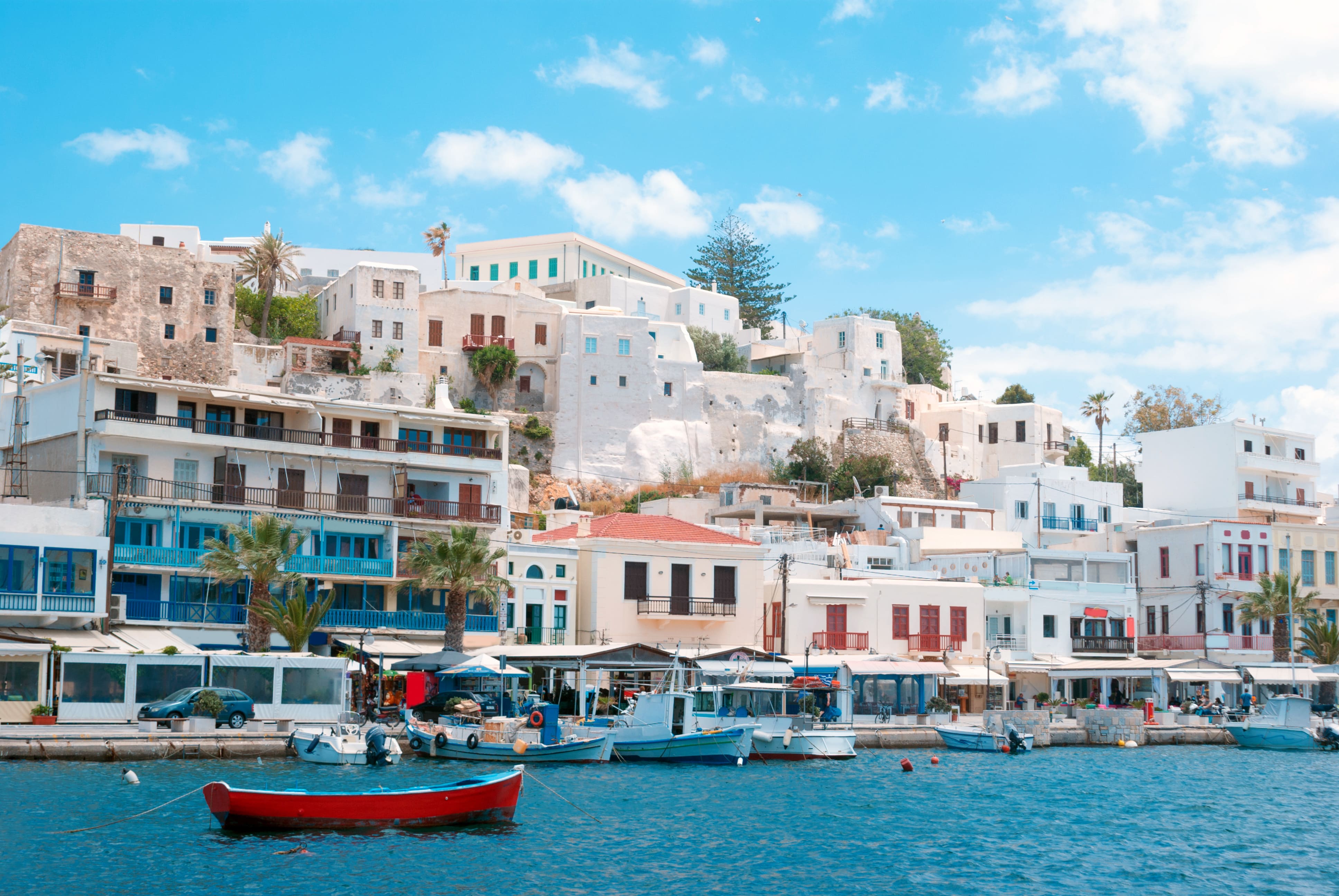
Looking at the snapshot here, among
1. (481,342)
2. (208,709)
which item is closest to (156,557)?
(208,709)

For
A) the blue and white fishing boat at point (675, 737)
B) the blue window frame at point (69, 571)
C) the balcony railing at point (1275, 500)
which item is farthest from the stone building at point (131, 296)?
the balcony railing at point (1275, 500)

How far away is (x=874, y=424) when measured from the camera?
86812mm

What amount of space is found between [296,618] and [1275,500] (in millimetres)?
53375

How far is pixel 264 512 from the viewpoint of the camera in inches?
1837

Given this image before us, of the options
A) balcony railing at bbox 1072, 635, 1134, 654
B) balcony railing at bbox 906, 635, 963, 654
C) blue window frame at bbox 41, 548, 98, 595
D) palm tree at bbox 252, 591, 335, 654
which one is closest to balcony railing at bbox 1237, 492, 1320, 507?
balcony railing at bbox 1072, 635, 1134, 654

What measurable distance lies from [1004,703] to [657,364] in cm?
3421

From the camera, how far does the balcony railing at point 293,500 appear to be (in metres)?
45.1

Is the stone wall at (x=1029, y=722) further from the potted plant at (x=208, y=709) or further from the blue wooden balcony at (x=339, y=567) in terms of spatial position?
the potted plant at (x=208, y=709)

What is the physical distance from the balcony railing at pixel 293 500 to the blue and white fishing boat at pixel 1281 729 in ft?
92.2

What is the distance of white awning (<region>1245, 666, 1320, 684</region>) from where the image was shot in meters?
55.4

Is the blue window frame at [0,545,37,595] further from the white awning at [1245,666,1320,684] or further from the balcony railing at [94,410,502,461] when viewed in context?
the white awning at [1245,666,1320,684]

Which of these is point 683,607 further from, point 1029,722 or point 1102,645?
point 1102,645

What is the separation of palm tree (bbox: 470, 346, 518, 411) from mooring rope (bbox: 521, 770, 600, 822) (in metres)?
44.2

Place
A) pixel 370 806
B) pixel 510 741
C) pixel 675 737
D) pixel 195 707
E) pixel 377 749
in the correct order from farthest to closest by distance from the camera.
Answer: pixel 675 737 → pixel 510 741 → pixel 195 707 → pixel 377 749 → pixel 370 806
